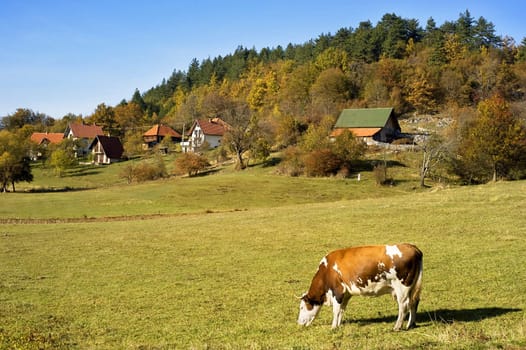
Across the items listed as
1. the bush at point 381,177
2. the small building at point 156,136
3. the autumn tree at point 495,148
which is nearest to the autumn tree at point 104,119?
the small building at point 156,136

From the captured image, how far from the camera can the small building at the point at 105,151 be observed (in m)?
100

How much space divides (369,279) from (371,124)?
7768 cm

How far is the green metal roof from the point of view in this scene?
84500 mm

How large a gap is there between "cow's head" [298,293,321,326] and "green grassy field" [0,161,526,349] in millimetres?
192

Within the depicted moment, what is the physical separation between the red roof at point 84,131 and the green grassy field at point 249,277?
83948mm

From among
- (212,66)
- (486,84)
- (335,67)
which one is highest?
(212,66)

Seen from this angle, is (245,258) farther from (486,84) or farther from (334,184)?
(486,84)

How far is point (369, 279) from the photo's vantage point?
10070 mm

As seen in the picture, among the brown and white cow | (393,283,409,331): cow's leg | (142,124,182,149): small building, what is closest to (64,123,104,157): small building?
(142,124,182,149): small building

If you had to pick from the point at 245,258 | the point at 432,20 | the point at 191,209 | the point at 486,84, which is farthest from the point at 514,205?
→ the point at 432,20

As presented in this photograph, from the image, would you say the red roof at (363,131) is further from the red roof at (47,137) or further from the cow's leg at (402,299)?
the red roof at (47,137)

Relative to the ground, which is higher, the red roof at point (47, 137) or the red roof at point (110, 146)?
the red roof at point (47, 137)

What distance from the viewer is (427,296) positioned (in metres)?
12.9

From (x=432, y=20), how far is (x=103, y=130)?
357 feet
